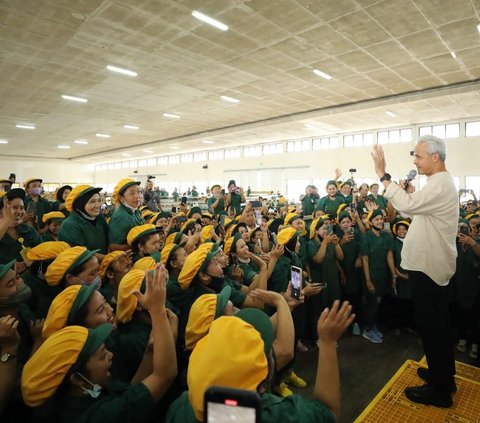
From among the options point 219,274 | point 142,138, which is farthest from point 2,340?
point 142,138

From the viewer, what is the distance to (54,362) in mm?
1316

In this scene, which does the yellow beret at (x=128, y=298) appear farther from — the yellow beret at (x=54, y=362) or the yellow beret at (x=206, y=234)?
the yellow beret at (x=206, y=234)

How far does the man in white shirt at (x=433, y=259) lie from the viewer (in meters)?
2.57

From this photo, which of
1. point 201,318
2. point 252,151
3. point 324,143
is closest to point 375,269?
point 201,318

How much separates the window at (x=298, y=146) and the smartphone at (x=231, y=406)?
2131cm

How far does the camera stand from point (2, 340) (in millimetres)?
1577

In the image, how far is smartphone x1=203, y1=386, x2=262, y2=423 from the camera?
26.8 inches

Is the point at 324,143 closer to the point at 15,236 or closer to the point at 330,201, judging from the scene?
the point at 330,201

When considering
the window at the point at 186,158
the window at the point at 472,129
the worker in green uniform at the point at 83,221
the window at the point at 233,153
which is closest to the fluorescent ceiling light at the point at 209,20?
the worker in green uniform at the point at 83,221

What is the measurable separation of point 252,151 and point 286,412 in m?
24.0

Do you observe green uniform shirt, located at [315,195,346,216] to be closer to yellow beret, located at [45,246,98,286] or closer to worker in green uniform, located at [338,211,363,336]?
worker in green uniform, located at [338,211,363,336]

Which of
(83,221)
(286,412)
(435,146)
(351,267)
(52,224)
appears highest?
(435,146)

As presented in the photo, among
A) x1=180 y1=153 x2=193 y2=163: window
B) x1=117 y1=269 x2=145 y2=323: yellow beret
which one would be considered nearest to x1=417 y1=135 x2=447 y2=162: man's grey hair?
x1=117 y1=269 x2=145 y2=323: yellow beret

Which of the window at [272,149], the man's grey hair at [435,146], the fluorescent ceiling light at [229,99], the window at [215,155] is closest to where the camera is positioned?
the man's grey hair at [435,146]
